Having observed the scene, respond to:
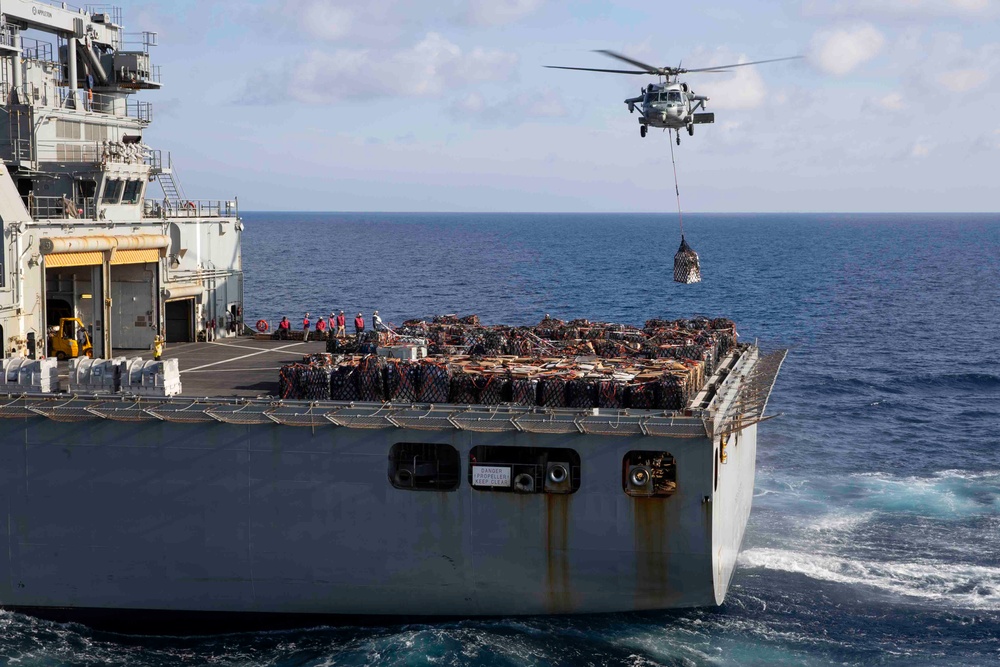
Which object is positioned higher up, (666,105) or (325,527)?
(666,105)

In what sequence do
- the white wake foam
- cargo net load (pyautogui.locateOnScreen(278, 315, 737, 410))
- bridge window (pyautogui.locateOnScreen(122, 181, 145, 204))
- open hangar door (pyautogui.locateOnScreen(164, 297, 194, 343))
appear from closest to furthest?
cargo net load (pyautogui.locateOnScreen(278, 315, 737, 410))
the white wake foam
bridge window (pyautogui.locateOnScreen(122, 181, 145, 204))
open hangar door (pyautogui.locateOnScreen(164, 297, 194, 343))

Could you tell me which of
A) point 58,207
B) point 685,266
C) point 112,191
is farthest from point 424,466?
point 112,191

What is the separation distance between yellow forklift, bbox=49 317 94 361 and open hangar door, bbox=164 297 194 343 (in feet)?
18.2

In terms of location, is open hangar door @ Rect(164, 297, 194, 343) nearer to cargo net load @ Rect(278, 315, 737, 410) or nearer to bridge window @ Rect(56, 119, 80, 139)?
bridge window @ Rect(56, 119, 80, 139)

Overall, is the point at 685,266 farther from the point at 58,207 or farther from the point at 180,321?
the point at 58,207

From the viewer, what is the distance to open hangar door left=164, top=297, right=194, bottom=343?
38938 millimetres

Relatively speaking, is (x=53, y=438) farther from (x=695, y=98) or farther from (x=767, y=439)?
(x=767, y=439)

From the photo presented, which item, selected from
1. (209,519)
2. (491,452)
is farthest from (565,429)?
(209,519)

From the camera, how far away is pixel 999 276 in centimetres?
12531

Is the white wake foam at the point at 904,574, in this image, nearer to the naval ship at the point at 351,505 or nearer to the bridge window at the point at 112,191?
the naval ship at the point at 351,505

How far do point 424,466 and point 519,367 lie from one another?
5193 millimetres

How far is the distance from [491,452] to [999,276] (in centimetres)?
11480

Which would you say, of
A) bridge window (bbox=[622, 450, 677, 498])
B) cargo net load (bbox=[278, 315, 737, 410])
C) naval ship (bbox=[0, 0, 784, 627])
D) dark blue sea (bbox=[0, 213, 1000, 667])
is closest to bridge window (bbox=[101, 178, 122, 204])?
cargo net load (bbox=[278, 315, 737, 410])

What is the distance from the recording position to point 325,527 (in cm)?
2420
